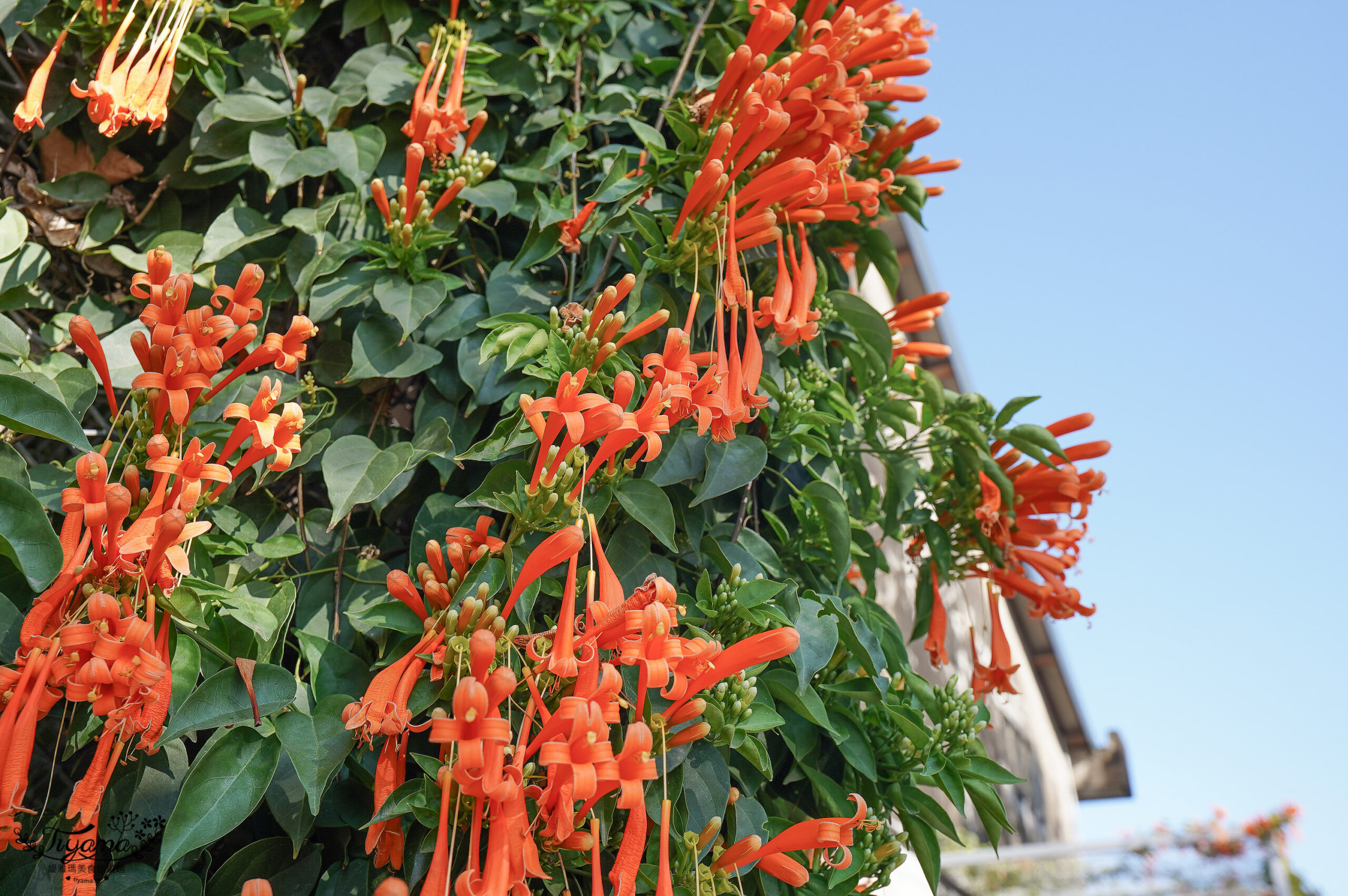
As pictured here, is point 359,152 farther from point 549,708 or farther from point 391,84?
point 549,708

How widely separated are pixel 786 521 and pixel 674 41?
1.25 m

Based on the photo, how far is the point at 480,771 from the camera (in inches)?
40.1

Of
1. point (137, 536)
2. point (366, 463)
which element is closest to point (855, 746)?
point (366, 463)

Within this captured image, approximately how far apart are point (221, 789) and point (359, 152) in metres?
1.30

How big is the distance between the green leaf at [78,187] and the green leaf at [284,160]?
12.3 inches

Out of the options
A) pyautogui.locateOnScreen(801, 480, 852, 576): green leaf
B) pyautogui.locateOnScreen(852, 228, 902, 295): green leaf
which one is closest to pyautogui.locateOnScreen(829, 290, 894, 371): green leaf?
pyautogui.locateOnScreen(852, 228, 902, 295): green leaf

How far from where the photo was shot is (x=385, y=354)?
174 cm

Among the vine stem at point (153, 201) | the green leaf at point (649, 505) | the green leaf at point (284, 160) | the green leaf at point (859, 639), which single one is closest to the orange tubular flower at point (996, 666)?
the green leaf at point (859, 639)

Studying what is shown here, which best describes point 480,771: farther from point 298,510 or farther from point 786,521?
point 786,521

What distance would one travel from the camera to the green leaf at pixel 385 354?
170cm

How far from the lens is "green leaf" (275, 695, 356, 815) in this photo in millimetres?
1237

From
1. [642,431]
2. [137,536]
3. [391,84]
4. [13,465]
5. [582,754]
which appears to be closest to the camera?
[582,754]

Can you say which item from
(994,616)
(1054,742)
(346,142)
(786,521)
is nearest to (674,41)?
(346,142)

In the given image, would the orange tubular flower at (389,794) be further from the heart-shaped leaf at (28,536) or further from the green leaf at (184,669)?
the heart-shaped leaf at (28,536)
